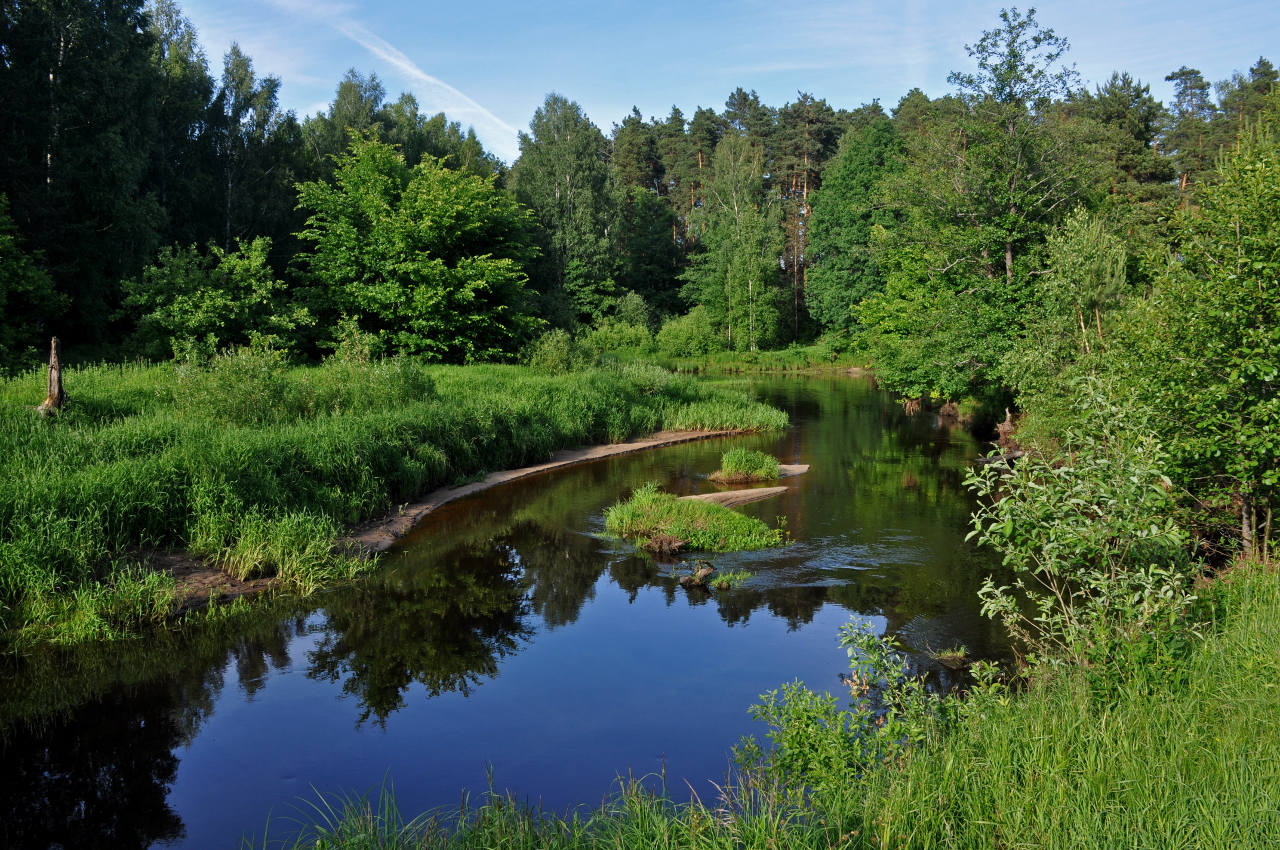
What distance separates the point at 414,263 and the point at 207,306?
25.5ft

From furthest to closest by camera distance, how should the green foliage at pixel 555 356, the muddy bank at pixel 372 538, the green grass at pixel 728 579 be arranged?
1. the green foliage at pixel 555 356
2. the green grass at pixel 728 579
3. the muddy bank at pixel 372 538

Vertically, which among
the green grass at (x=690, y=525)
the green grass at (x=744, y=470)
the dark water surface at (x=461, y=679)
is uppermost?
the green grass at (x=744, y=470)

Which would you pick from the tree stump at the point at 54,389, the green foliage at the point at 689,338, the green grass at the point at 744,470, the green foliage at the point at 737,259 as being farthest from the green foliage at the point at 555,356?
the green foliage at the point at 737,259

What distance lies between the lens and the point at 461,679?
9.34m

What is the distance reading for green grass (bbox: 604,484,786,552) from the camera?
14219 mm

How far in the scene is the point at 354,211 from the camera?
33906mm

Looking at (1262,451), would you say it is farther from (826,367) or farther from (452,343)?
(826,367)

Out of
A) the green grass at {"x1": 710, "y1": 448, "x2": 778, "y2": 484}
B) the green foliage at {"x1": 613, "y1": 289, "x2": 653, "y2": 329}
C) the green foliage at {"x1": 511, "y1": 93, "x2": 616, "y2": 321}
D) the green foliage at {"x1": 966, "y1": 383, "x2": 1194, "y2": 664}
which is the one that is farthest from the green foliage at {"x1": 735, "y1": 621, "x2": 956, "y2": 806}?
the green foliage at {"x1": 613, "y1": 289, "x2": 653, "y2": 329}

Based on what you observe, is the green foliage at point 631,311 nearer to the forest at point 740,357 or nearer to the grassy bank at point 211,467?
the forest at point 740,357

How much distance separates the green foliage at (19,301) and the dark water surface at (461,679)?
1595 centimetres

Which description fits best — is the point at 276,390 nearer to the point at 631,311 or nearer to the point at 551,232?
the point at 551,232

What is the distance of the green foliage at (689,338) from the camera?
57.0 m

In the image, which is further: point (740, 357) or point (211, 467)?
point (740, 357)

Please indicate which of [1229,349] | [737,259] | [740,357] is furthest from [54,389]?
[737,259]
